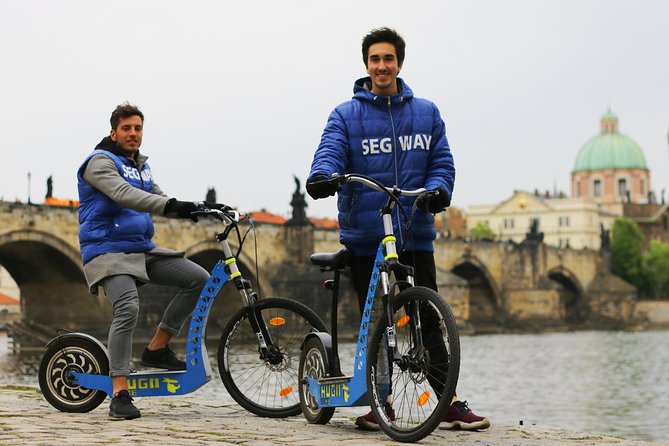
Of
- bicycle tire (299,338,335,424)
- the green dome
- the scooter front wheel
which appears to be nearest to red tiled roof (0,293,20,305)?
the green dome

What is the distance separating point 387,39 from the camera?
5797 millimetres

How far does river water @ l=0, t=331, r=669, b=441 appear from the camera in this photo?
1480 cm

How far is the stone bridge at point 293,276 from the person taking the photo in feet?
132

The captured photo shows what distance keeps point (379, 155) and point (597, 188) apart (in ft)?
409

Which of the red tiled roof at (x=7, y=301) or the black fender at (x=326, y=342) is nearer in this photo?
the black fender at (x=326, y=342)

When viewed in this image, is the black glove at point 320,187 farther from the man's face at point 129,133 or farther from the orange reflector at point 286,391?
the man's face at point 129,133

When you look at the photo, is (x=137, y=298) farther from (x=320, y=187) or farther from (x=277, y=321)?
(x=320, y=187)

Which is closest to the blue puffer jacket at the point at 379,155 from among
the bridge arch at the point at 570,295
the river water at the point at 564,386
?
the river water at the point at 564,386

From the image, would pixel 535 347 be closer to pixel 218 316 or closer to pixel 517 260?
pixel 218 316

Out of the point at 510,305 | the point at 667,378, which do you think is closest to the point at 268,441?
the point at 667,378

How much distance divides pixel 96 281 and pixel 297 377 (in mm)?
1098

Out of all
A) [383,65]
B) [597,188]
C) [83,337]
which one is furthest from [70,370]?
[597,188]

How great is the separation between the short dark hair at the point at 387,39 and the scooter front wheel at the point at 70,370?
208 centimetres

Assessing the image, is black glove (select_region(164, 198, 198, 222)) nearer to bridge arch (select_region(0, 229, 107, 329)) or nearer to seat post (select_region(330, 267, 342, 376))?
seat post (select_region(330, 267, 342, 376))
